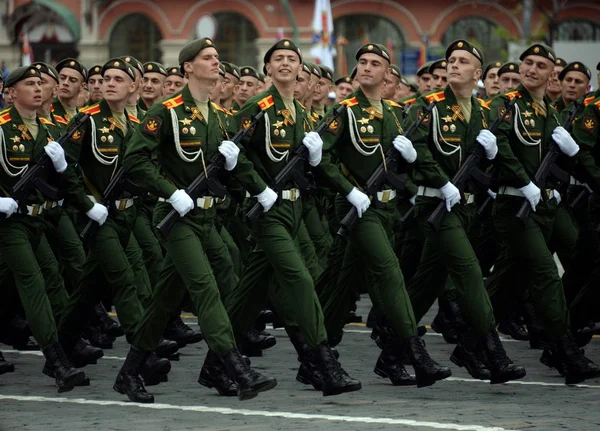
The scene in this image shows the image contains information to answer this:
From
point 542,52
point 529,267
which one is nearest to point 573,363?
point 529,267

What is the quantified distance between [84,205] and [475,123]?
2.48m

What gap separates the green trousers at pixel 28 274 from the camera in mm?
8969

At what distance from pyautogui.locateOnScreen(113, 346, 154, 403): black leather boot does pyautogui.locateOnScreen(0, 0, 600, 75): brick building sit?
1464 inches

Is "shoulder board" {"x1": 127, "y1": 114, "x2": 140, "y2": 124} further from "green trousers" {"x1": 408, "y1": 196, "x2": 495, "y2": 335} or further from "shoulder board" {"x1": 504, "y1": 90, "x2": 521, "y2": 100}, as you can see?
"shoulder board" {"x1": 504, "y1": 90, "x2": 521, "y2": 100}

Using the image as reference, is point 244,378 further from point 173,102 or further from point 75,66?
point 75,66

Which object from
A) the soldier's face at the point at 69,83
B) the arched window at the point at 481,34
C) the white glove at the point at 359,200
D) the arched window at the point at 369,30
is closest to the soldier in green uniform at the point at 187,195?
the white glove at the point at 359,200

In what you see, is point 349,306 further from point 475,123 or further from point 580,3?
point 580,3

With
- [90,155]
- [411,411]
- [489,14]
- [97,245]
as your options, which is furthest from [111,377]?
[489,14]

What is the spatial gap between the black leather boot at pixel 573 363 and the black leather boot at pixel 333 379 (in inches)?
55.8

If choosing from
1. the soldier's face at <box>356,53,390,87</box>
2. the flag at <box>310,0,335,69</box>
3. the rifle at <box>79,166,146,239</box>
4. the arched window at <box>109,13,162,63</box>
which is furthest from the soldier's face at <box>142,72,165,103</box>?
the arched window at <box>109,13,162,63</box>

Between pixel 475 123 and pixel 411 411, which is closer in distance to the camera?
pixel 411 411

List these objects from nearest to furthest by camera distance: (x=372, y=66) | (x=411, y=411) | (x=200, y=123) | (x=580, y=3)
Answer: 1. (x=411, y=411)
2. (x=200, y=123)
3. (x=372, y=66)
4. (x=580, y=3)

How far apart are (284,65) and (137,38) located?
128 ft

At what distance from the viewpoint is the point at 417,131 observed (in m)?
9.45
